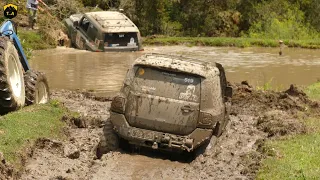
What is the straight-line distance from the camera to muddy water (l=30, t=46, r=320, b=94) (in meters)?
17.9

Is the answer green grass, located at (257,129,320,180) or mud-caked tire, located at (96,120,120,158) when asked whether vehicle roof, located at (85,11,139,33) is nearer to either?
mud-caked tire, located at (96,120,120,158)

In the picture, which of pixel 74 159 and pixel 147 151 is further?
pixel 147 151

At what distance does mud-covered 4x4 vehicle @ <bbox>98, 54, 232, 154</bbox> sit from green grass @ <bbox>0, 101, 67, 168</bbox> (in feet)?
3.69

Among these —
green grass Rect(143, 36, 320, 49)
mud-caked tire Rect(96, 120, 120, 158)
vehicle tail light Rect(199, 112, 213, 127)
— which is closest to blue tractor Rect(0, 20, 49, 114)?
mud-caked tire Rect(96, 120, 120, 158)

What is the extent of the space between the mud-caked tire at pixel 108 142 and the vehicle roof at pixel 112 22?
1460 cm

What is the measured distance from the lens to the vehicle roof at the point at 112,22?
78.5 ft

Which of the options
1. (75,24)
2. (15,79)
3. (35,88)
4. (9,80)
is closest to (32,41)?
(75,24)

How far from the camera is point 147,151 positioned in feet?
31.6

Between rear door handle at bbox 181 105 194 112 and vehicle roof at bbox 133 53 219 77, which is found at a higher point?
vehicle roof at bbox 133 53 219 77

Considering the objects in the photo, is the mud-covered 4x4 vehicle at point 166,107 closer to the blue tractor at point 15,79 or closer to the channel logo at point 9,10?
the blue tractor at point 15,79

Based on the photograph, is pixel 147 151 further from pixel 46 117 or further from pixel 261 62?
pixel 261 62

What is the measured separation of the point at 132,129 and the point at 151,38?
22198 millimetres

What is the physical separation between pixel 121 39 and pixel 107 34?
670mm

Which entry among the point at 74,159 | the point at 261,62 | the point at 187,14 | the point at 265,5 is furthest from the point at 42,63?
the point at 265,5
